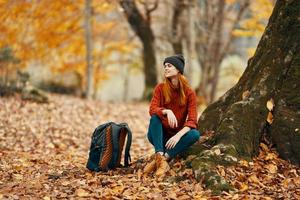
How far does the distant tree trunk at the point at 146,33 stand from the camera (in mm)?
17438

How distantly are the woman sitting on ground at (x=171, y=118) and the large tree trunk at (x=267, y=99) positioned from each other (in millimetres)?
295

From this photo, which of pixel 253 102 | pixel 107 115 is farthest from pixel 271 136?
pixel 107 115

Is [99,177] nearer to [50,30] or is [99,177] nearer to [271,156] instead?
[271,156]

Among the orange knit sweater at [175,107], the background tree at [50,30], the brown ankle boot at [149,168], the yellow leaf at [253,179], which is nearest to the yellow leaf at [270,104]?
the orange knit sweater at [175,107]

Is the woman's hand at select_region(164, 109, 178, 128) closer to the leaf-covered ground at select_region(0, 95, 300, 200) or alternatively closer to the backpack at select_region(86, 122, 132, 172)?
the leaf-covered ground at select_region(0, 95, 300, 200)

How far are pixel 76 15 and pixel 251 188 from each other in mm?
14254

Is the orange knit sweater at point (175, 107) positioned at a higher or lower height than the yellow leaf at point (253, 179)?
higher

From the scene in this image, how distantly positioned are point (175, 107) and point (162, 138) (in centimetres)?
41

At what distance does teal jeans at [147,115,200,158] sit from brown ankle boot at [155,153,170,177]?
0.10 metres

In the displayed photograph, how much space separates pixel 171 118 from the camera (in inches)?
227

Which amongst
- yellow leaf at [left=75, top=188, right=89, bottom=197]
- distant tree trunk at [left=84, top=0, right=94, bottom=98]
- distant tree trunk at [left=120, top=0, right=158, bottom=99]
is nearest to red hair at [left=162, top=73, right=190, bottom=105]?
yellow leaf at [left=75, top=188, right=89, bottom=197]

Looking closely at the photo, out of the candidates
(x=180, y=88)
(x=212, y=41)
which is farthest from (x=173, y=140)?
(x=212, y=41)

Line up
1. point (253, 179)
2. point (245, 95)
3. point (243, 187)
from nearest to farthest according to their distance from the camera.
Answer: point (243, 187) → point (253, 179) → point (245, 95)

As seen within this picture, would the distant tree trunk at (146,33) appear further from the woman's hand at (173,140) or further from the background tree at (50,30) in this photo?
the woman's hand at (173,140)
